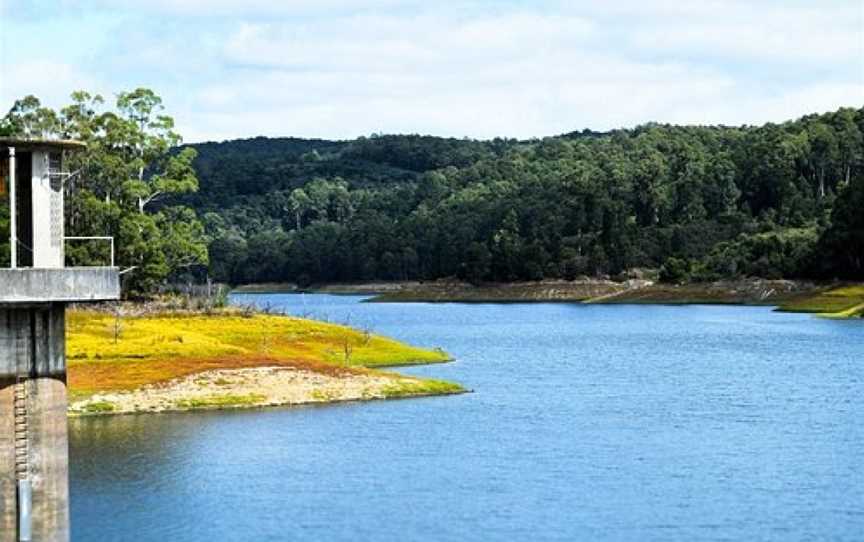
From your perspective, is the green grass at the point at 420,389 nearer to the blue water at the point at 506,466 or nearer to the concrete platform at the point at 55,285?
the blue water at the point at 506,466

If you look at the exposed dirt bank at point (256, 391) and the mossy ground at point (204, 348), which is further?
the mossy ground at point (204, 348)

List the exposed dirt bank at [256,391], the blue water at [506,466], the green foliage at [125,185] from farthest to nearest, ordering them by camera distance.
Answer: the green foliage at [125,185] < the exposed dirt bank at [256,391] < the blue water at [506,466]

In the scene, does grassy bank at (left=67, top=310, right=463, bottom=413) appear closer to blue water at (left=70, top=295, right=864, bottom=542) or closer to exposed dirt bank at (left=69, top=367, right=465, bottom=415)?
exposed dirt bank at (left=69, top=367, right=465, bottom=415)

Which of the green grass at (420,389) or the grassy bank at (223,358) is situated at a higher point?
the grassy bank at (223,358)

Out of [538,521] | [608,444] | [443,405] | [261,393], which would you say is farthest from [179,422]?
[538,521]

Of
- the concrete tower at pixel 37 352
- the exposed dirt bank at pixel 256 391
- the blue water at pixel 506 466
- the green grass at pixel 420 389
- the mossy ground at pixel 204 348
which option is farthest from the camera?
the green grass at pixel 420 389

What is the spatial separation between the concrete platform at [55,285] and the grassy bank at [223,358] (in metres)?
42.5

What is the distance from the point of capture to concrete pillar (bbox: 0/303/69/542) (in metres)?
36.7

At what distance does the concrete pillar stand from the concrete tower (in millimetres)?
23

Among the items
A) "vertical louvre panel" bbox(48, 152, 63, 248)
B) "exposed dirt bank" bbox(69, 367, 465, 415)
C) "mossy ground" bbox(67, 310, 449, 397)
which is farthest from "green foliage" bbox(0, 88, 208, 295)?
"vertical louvre panel" bbox(48, 152, 63, 248)

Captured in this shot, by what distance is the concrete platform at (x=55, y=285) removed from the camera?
35.7 m

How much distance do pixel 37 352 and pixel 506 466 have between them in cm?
2950

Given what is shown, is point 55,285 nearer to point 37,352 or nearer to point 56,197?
point 37,352

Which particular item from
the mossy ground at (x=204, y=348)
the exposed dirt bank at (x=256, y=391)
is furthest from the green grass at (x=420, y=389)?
the mossy ground at (x=204, y=348)
